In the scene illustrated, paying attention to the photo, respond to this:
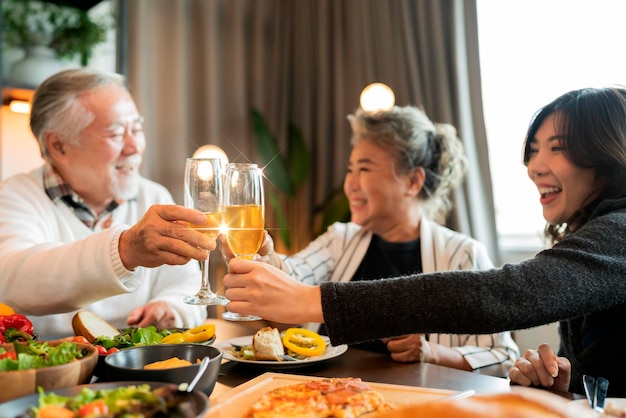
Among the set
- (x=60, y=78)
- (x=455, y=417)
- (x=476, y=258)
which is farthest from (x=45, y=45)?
(x=455, y=417)

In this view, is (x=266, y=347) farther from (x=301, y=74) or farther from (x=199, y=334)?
(x=301, y=74)

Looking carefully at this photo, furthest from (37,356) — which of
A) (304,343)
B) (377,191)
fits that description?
(377,191)

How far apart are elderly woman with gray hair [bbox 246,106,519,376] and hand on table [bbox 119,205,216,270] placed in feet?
3.05

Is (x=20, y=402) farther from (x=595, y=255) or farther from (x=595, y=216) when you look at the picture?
(x=595, y=216)

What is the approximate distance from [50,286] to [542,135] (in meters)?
1.33

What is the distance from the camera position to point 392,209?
7.82ft

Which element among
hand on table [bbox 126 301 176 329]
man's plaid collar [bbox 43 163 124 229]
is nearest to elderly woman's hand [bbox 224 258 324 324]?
hand on table [bbox 126 301 176 329]

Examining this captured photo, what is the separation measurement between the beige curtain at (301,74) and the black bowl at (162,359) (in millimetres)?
2434

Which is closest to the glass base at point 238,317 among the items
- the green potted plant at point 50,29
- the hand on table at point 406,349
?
the hand on table at point 406,349

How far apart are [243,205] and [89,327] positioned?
487 millimetres

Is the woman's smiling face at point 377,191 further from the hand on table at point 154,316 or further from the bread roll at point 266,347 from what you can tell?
the bread roll at point 266,347

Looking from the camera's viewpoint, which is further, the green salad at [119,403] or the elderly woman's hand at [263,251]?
the elderly woman's hand at [263,251]

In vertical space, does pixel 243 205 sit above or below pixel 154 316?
above

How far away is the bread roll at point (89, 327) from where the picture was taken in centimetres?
125
